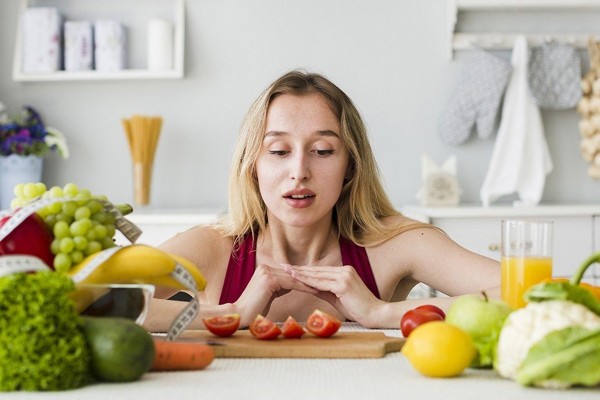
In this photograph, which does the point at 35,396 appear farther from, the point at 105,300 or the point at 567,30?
the point at 567,30

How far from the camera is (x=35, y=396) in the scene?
96 cm

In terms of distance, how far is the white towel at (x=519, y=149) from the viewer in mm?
3861

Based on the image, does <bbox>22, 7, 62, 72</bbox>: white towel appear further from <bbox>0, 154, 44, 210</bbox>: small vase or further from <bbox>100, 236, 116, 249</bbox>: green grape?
<bbox>100, 236, 116, 249</bbox>: green grape

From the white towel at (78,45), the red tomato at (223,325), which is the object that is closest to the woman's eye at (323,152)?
the red tomato at (223,325)

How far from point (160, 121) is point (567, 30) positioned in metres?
1.86

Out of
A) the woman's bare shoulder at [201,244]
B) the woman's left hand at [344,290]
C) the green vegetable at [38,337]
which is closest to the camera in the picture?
the green vegetable at [38,337]

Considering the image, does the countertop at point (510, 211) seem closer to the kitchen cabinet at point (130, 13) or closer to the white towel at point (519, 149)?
the white towel at point (519, 149)

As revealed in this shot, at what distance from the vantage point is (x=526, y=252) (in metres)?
1.29

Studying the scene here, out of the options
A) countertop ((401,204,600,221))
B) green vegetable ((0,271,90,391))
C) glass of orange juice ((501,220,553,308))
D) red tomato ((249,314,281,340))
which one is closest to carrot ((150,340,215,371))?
green vegetable ((0,271,90,391))

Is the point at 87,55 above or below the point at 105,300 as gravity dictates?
above

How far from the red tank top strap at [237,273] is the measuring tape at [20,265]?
3.36 ft

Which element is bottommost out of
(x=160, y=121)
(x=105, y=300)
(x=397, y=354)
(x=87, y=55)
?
(x=397, y=354)

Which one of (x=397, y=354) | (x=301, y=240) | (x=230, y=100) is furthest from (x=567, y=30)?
(x=397, y=354)

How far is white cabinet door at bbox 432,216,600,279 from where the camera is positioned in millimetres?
3506
